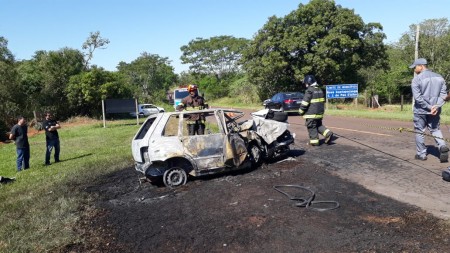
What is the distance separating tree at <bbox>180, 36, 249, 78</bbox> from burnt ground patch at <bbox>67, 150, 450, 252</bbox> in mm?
60009

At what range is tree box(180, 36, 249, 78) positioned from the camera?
6619 centimetres

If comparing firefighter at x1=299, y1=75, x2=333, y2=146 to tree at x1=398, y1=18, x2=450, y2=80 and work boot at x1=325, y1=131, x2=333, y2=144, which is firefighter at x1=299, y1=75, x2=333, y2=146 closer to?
work boot at x1=325, y1=131, x2=333, y2=144

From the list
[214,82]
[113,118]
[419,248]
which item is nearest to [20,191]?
[419,248]

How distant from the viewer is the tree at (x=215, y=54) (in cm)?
6619

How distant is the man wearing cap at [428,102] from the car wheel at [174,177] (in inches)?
184

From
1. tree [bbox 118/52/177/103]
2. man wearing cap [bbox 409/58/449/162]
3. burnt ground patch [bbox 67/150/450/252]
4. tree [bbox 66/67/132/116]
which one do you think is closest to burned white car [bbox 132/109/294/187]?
burnt ground patch [bbox 67/150/450/252]

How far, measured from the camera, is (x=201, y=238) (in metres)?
4.52

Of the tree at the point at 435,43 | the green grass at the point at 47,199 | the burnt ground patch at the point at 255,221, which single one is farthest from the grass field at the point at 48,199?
the tree at the point at 435,43

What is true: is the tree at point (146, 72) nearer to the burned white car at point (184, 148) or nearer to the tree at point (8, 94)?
the tree at point (8, 94)

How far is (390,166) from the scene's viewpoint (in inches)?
289

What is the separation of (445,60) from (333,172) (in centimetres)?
3959

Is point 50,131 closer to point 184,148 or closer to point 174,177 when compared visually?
point 174,177

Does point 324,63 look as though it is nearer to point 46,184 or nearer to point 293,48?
point 293,48

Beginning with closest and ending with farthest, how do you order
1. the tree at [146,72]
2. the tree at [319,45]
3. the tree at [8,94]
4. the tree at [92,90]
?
the tree at [8,94] < the tree at [92,90] < the tree at [319,45] < the tree at [146,72]
